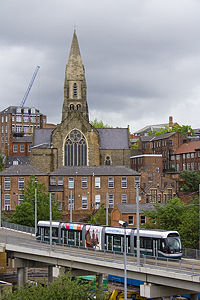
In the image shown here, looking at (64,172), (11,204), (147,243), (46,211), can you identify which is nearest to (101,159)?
(64,172)

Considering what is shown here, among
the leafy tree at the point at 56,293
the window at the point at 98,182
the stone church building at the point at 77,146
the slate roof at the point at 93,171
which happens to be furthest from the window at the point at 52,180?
the leafy tree at the point at 56,293

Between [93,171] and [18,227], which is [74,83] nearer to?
[93,171]

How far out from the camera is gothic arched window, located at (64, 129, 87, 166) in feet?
397

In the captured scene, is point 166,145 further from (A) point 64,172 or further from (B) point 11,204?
(B) point 11,204

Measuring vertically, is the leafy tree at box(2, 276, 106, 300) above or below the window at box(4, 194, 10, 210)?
below

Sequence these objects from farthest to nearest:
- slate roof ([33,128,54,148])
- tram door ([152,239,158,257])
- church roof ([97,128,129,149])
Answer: church roof ([97,128,129,149])
slate roof ([33,128,54,148])
tram door ([152,239,158,257])

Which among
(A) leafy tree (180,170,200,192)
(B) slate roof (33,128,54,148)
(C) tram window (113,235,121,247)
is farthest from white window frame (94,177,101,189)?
(C) tram window (113,235,121,247)

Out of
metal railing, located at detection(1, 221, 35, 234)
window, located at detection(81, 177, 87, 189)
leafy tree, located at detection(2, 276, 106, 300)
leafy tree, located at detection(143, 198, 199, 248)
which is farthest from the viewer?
window, located at detection(81, 177, 87, 189)

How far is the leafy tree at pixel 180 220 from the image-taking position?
67.7 m

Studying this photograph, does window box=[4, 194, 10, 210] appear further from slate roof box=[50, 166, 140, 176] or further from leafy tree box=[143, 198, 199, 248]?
leafy tree box=[143, 198, 199, 248]

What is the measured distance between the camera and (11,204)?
10044 centimetres

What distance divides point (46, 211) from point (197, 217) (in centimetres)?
2771

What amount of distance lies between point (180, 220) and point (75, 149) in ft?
173

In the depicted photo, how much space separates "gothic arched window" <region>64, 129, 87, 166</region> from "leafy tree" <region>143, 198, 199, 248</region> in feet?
147
